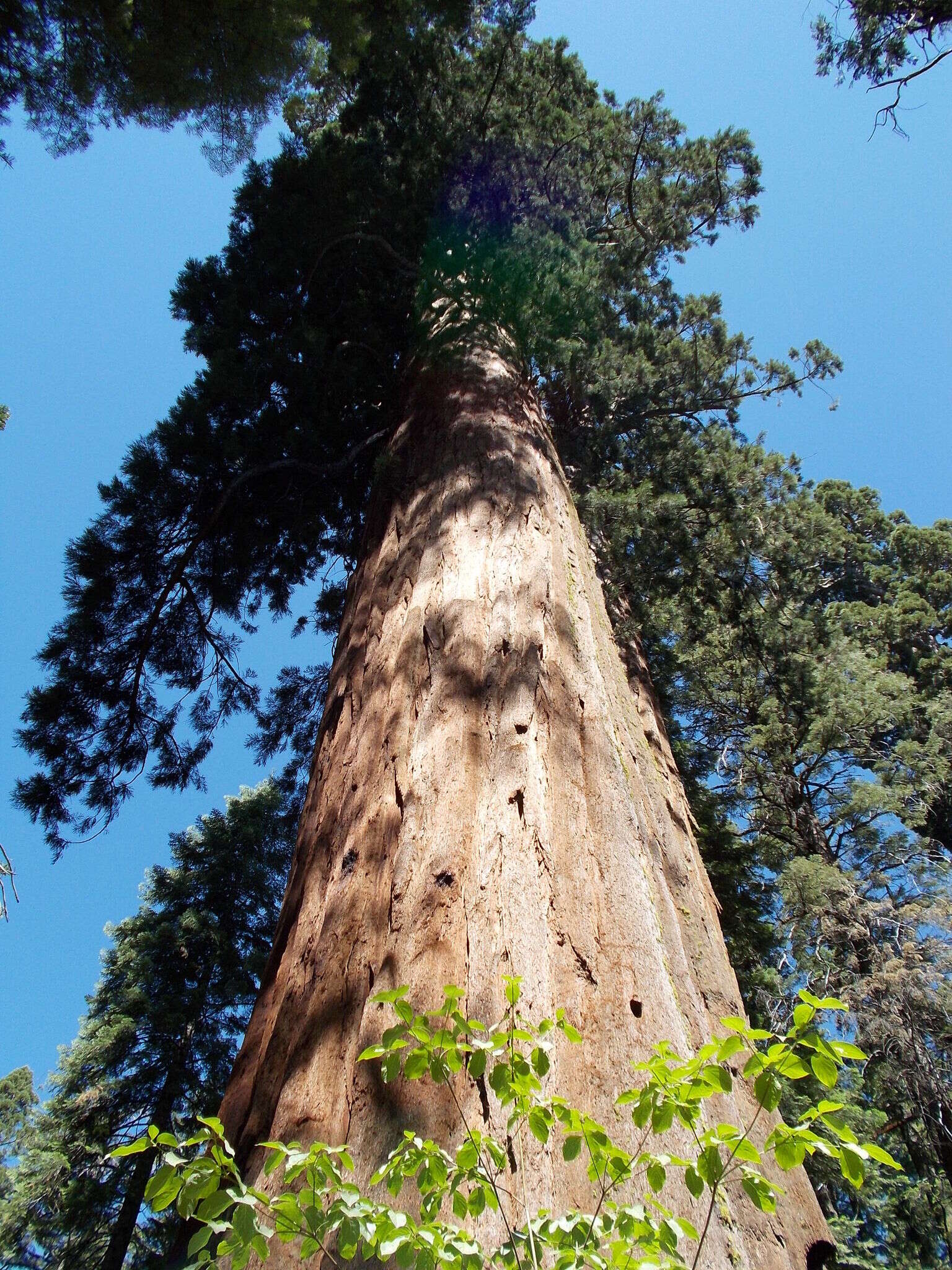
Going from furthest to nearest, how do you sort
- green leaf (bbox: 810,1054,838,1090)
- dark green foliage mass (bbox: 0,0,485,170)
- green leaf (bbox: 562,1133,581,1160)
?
dark green foliage mass (bbox: 0,0,485,170) < green leaf (bbox: 562,1133,581,1160) < green leaf (bbox: 810,1054,838,1090)

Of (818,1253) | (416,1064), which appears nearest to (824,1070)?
(416,1064)

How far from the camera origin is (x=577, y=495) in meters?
5.98

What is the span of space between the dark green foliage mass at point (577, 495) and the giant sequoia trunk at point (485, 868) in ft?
5.24

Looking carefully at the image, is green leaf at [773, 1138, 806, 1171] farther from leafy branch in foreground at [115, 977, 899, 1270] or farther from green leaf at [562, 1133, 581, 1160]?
green leaf at [562, 1133, 581, 1160]

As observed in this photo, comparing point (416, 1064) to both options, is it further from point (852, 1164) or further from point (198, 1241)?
point (852, 1164)

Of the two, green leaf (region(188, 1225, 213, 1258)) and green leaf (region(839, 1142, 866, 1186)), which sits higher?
green leaf (region(839, 1142, 866, 1186))

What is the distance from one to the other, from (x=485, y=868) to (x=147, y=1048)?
7.54 m

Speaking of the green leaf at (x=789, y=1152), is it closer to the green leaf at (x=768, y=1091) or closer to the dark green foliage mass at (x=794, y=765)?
the green leaf at (x=768, y=1091)

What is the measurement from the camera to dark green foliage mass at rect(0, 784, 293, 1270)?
706 cm

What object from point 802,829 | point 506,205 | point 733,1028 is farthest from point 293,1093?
point 506,205

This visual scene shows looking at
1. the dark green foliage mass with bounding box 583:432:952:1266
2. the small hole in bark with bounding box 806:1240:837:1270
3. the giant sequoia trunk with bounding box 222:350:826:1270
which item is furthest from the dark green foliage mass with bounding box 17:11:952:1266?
the small hole in bark with bounding box 806:1240:837:1270

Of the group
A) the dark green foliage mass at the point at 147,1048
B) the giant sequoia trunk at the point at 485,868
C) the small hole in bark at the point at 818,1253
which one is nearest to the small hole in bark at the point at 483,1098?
the giant sequoia trunk at the point at 485,868

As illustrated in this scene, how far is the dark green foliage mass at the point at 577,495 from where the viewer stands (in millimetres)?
5672

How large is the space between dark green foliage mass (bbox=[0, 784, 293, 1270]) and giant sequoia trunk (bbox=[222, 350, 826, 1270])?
5.01 meters
